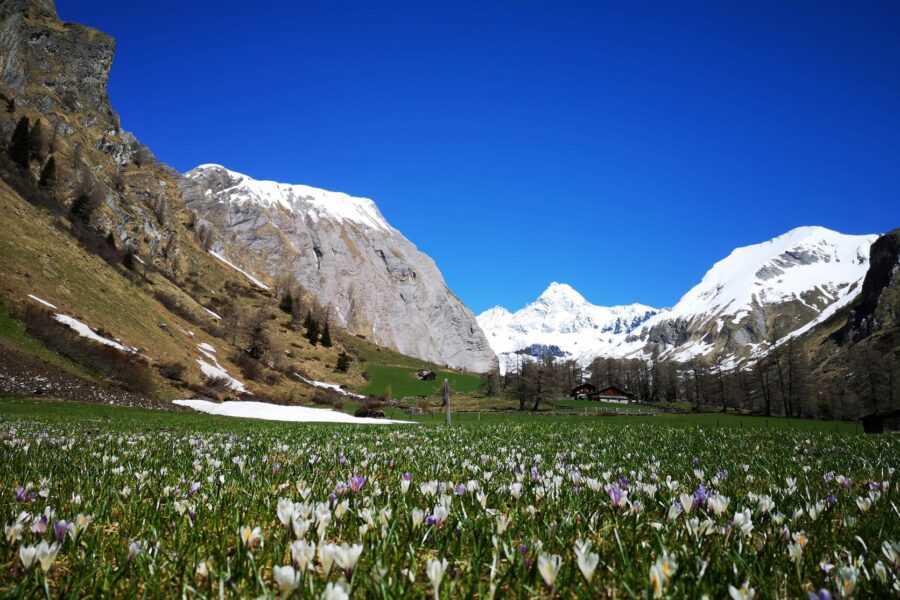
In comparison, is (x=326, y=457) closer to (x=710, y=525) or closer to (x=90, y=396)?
(x=710, y=525)

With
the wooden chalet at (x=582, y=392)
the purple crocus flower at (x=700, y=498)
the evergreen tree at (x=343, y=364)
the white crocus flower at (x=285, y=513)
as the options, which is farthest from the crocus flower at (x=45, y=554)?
the wooden chalet at (x=582, y=392)

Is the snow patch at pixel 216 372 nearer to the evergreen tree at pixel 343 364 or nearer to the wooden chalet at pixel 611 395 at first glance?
the evergreen tree at pixel 343 364

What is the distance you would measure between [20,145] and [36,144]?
5598 millimetres

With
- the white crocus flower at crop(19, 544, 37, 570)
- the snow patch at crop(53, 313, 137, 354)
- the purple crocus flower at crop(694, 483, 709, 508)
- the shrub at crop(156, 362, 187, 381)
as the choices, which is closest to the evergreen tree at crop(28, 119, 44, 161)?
the snow patch at crop(53, 313, 137, 354)

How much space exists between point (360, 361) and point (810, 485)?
464ft

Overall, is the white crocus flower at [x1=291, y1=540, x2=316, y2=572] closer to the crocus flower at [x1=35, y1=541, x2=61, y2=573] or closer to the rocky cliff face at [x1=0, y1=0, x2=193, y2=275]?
the crocus flower at [x1=35, y1=541, x2=61, y2=573]

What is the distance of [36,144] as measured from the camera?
90.1 m

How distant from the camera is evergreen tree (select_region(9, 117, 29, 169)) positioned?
8312 cm

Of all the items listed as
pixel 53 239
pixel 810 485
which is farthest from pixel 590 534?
pixel 53 239

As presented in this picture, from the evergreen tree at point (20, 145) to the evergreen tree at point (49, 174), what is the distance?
8.96 feet

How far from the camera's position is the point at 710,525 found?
3180 mm

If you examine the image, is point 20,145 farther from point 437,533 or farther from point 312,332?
point 437,533

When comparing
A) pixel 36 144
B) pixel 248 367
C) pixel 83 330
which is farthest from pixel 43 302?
pixel 36 144

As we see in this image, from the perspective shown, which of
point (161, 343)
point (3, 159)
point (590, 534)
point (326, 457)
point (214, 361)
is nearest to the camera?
point (590, 534)
